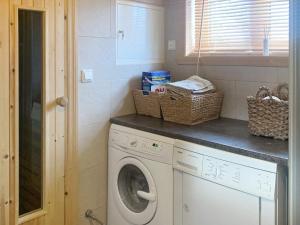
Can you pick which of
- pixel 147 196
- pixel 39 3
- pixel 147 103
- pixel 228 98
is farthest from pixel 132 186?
pixel 39 3

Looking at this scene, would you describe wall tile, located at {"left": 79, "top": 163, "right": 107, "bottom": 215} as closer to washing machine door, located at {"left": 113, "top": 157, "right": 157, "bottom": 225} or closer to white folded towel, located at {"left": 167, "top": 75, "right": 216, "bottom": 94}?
washing machine door, located at {"left": 113, "top": 157, "right": 157, "bottom": 225}

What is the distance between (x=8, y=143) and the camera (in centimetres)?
184

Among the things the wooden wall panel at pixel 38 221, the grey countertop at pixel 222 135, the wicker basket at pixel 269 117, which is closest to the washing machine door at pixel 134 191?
the grey countertop at pixel 222 135

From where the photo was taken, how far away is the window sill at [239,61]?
82.3 inches

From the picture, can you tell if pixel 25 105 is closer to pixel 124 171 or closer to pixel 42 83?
pixel 42 83

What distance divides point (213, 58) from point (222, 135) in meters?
0.78

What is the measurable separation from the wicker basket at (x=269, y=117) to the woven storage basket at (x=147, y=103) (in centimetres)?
72

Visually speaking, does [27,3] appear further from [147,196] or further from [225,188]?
[225,188]

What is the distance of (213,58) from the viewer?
245 centimetres

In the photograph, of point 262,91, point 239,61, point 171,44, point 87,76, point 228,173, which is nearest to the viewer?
point 228,173

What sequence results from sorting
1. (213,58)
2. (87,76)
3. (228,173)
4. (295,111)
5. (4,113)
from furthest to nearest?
(213,58) < (87,76) < (4,113) < (228,173) < (295,111)

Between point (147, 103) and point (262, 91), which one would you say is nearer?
point (262, 91)

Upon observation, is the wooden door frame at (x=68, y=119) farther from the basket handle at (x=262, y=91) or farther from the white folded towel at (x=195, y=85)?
the basket handle at (x=262, y=91)

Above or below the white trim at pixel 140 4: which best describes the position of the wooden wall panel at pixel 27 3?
below
